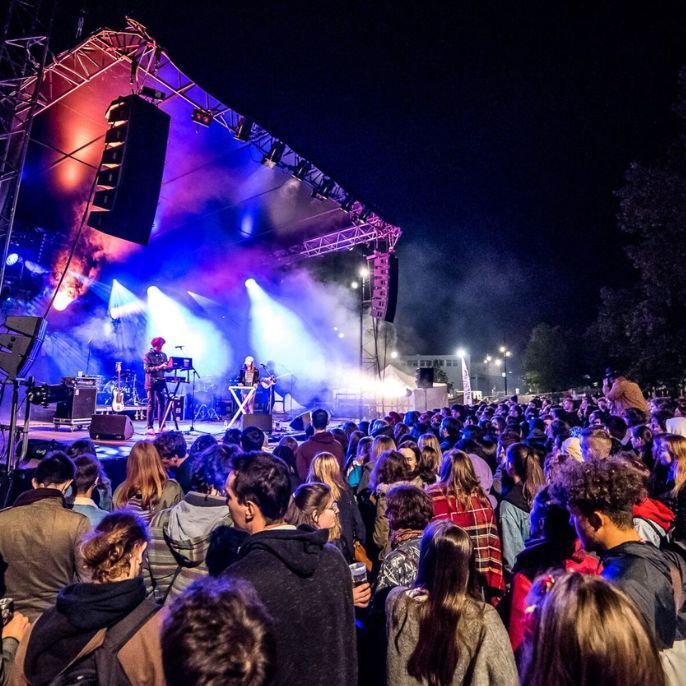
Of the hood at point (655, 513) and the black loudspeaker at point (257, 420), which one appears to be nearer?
the hood at point (655, 513)

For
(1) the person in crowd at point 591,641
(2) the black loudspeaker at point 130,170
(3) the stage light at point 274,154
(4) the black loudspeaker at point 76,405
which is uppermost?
(3) the stage light at point 274,154

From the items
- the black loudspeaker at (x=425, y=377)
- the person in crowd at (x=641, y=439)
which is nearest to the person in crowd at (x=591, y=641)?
the person in crowd at (x=641, y=439)

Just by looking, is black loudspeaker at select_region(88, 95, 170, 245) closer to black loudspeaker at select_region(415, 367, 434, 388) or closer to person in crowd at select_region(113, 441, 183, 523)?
person in crowd at select_region(113, 441, 183, 523)

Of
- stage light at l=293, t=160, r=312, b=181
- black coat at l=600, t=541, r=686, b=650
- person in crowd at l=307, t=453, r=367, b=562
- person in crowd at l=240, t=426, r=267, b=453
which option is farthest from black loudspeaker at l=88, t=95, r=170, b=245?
black coat at l=600, t=541, r=686, b=650

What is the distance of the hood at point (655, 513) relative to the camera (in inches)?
116

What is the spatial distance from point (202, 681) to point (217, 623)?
10 cm

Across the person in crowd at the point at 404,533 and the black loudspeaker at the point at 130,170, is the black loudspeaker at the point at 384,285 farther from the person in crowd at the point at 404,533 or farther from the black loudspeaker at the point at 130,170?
the person in crowd at the point at 404,533

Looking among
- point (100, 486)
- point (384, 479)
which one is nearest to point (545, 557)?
point (384, 479)

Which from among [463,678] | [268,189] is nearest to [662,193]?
[268,189]

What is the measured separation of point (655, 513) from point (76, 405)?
1039 centimetres

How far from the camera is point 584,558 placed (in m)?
2.41

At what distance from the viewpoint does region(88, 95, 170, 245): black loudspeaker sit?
7.18 m

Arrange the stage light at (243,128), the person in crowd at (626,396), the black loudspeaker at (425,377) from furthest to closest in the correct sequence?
the black loudspeaker at (425,377)
the stage light at (243,128)
the person in crowd at (626,396)

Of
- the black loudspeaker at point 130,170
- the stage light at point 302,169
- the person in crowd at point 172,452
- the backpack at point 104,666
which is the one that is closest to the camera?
the backpack at point 104,666
